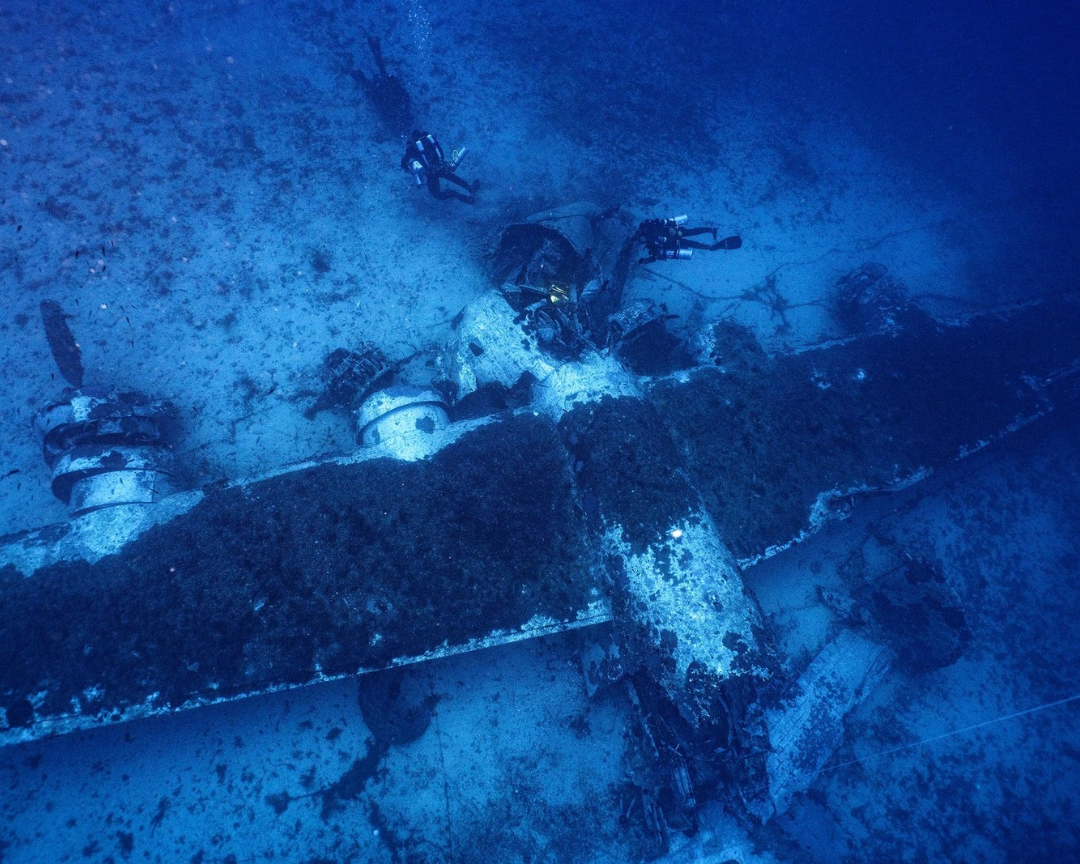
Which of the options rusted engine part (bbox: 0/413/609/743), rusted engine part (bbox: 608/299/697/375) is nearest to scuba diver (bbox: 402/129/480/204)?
rusted engine part (bbox: 608/299/697/375)

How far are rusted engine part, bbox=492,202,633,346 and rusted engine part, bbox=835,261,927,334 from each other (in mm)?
2260

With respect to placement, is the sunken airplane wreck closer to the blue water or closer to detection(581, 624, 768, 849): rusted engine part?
detection(581, 624, 768, 849): rusted engine part

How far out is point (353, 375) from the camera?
12.3 feet

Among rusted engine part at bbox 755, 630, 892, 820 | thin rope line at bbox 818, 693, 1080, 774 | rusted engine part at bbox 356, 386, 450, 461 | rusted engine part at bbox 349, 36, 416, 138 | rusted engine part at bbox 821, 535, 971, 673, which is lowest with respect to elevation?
thin rope line at bbox 818, 693, 1080, 774

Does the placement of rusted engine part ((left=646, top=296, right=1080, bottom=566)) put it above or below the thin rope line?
above

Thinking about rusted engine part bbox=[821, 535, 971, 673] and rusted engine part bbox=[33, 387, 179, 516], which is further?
rusted engine part bbox=[821, 535, 971, 673]

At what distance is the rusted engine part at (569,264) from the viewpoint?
3.58 m

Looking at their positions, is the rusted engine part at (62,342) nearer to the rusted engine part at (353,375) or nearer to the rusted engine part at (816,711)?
the rusted engine part at (353,375)

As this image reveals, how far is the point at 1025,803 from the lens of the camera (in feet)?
11.5

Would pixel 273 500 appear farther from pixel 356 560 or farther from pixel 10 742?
pixel 10 742

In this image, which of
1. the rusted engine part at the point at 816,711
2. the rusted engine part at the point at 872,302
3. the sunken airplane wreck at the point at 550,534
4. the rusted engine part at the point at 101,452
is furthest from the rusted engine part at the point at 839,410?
the rusted engine part at the point at 101,452

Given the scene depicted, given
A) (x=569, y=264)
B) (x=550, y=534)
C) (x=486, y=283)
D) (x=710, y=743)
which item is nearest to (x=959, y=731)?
(x=710, y=743)

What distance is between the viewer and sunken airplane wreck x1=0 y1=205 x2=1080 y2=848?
2.40 meters

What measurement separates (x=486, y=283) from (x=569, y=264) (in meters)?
1.09
